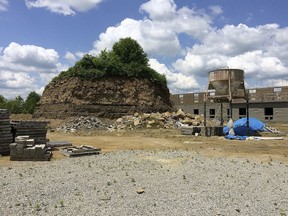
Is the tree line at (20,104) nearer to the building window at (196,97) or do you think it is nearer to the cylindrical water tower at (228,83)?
the building window at (196,97)

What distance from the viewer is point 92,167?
10930 millimetres

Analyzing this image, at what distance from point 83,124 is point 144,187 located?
23.9 meters

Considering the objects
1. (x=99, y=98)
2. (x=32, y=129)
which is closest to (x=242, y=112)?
(x=99, y=98)

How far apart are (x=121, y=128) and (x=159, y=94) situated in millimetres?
13623

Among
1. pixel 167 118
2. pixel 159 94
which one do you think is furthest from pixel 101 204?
pixel 159 94

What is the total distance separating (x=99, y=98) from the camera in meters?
37.8

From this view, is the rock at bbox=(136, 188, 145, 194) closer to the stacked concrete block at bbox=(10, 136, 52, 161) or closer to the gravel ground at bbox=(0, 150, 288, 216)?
the gravel ground at bbox=(0, 150, 288, 216)

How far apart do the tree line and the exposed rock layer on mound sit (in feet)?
120

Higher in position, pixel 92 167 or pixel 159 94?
pixel 159 94

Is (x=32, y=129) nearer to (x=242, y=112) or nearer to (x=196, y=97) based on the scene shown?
(x=242, y=112)

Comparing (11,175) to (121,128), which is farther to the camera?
(121,128)

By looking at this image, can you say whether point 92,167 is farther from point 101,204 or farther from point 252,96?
point 252,96

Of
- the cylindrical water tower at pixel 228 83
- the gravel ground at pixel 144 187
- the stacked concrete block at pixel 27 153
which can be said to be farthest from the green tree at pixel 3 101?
the gravel ground at pixel 144 187

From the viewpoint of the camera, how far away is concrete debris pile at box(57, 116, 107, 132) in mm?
30516
